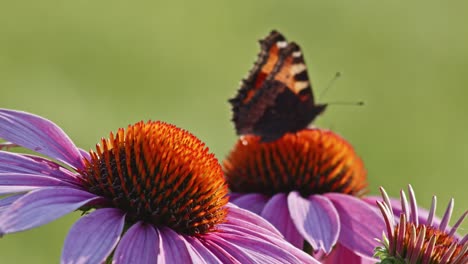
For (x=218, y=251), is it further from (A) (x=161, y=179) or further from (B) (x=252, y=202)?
(B) (x=252, y=202)

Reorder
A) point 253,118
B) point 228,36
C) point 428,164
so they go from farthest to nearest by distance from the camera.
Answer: point 228,36 < point 428,164 < point 253,118

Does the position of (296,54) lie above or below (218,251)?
above

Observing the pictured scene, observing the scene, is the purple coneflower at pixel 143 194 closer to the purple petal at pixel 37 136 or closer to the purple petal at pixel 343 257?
the purple petal at pixel 37 136

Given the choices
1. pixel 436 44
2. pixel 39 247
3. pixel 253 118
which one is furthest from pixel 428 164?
pixel 253 118

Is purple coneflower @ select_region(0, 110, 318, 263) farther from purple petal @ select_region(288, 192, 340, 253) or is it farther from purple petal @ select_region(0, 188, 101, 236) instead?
purple petal @ select_region(288, 192, 340, 253)

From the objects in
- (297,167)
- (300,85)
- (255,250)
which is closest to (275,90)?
(300,85)

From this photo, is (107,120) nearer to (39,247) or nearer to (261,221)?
(39,247)

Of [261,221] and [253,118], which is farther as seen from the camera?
[253,118]
